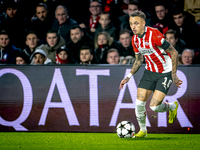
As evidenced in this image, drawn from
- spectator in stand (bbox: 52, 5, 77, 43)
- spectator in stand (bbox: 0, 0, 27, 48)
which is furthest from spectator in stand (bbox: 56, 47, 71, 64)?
spectator in stand (bbox: 0, 0, 27, 48)

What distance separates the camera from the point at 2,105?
621 cm

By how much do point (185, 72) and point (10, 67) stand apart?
3728 mm

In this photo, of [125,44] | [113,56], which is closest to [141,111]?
[113,56]

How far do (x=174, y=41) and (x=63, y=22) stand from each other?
2.95m

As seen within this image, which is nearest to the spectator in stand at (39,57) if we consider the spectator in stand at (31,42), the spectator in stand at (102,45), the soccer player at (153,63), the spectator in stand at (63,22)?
the spectator in stand at (31,42)

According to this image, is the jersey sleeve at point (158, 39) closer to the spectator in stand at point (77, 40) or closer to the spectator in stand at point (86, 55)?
the spectator in stand at point (86, 55)

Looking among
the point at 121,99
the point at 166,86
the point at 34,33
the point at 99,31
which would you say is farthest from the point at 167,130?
the point at 34,33

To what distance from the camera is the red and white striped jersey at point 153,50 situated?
15.5 feet

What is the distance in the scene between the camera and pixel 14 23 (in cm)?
793

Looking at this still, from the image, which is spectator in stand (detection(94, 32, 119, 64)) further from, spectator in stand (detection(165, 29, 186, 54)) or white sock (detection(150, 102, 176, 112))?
white sock (detection(150, 102, 176, 112))

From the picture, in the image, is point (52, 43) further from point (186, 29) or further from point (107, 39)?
point (186, 29)

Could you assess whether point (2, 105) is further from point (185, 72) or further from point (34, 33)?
point (185, 72)

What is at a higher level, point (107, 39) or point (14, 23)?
point (14, 23)

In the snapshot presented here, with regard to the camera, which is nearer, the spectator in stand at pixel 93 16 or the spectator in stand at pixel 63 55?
the spectator in stand at pixel 63 55
